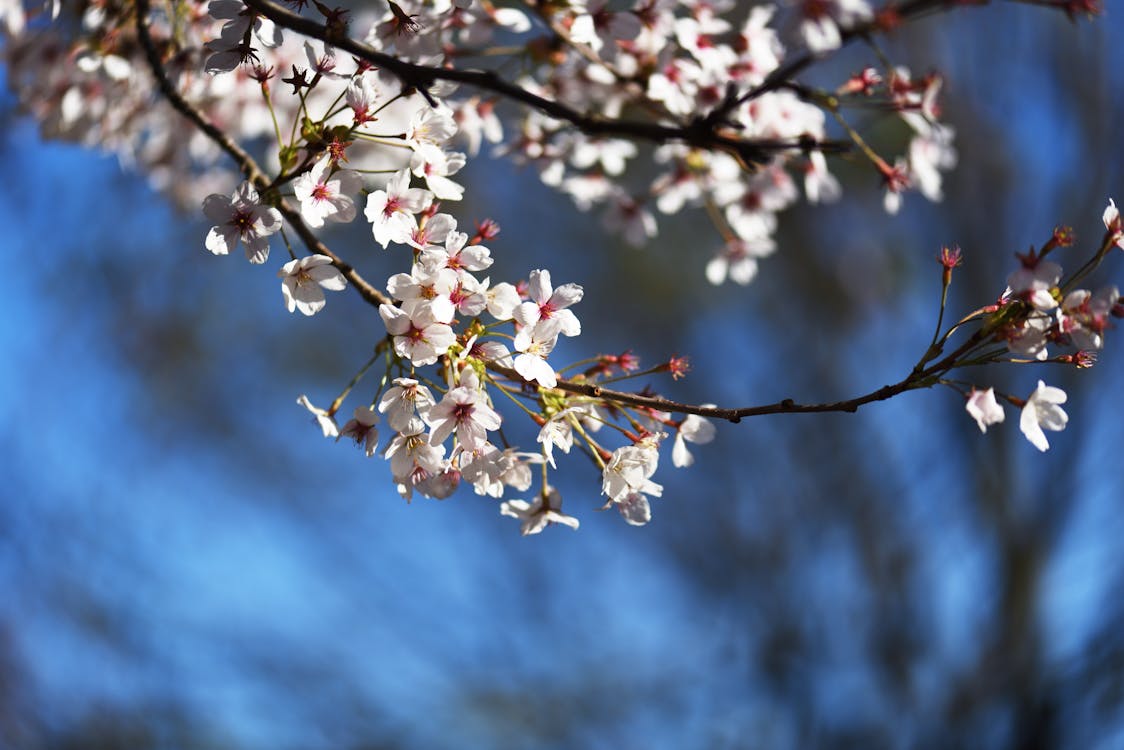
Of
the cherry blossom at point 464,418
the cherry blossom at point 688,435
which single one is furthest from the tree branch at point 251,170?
the cherry blossom at point 688,435

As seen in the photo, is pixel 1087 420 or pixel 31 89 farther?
pixel 1087 420

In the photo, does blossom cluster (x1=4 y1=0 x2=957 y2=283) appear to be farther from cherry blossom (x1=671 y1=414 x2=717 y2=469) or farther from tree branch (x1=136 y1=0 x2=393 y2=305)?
cherry blossom (x1=671 y1=414 x2=717 y2=469)

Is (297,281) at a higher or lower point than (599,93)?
lower

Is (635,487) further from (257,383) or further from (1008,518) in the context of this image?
(257,383)

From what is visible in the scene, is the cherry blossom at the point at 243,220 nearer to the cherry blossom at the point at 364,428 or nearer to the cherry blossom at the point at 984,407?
the cherry blossom at the point at 364,428

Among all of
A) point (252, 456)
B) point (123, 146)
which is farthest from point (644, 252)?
point (123, 146)

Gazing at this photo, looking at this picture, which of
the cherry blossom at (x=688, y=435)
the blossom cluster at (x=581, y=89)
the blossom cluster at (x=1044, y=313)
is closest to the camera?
the blossom cluster at (x=1044, y=313)

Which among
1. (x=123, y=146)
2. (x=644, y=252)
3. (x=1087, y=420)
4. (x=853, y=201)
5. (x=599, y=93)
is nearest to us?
(x=599, y=93)

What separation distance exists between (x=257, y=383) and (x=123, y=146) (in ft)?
14.4

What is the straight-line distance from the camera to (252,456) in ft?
20.6

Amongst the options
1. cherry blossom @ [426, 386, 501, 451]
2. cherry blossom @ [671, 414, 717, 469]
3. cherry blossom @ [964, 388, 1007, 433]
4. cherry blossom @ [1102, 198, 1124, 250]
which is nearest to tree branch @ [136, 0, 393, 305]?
cherry blossom @ [426, 386, 501, 451]

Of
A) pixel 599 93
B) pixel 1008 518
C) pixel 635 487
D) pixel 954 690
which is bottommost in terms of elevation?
pixel 635 487

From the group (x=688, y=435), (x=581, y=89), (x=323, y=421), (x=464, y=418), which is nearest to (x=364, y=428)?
(x=323, y=421)

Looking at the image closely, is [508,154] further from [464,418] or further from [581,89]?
[464,418]
